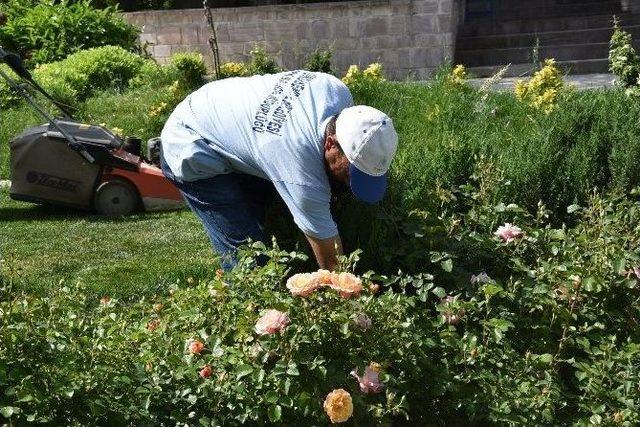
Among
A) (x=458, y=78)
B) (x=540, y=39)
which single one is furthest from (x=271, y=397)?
(x=540, y=39)

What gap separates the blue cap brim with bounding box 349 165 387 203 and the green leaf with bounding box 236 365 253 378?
0.97 m

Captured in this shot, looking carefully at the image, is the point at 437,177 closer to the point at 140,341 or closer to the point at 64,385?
the point at 140,341

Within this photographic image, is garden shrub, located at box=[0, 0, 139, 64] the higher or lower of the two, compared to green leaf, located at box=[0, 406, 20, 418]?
lower

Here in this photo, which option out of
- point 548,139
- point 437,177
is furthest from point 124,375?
point 548,139

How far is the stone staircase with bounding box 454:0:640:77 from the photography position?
1451cm

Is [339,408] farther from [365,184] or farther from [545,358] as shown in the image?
[365,184]

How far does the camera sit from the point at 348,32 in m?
14.4

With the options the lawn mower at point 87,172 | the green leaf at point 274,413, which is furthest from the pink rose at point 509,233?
the lawn mower at point 87,172

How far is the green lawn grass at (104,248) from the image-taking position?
19.6ft

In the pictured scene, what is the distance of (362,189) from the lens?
12.2 ft

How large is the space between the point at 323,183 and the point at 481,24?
1275 cm

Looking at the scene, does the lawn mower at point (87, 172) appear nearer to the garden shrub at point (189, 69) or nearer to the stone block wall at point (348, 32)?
the garden shrub at point (189, 69)

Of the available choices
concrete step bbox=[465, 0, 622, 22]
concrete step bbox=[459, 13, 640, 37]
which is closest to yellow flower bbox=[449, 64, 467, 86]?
concrete step bbox=[459, 13, 640, 37]

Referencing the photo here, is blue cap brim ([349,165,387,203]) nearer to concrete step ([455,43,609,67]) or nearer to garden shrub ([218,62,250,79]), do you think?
garden shrub ([218,62,250,79])
